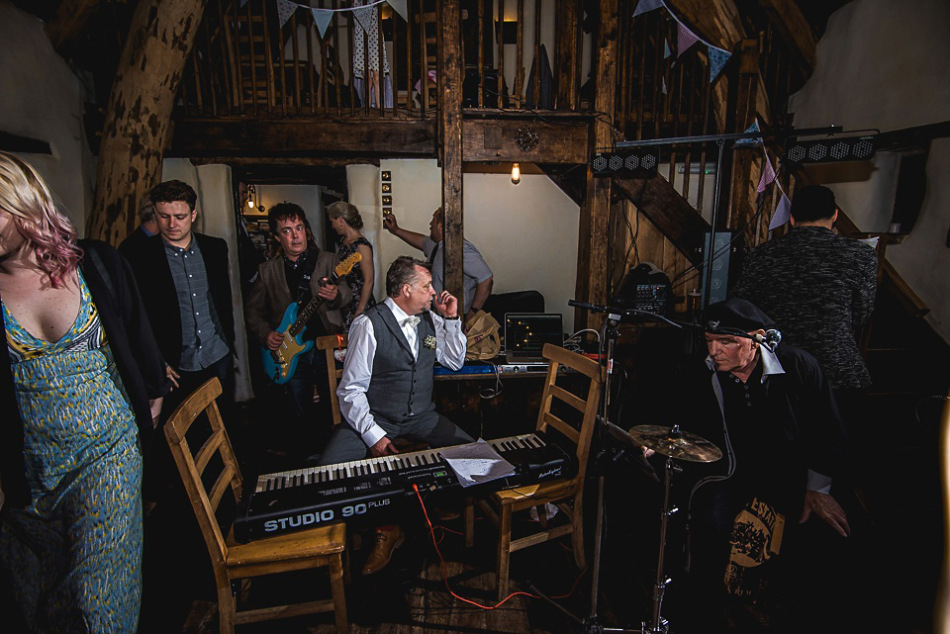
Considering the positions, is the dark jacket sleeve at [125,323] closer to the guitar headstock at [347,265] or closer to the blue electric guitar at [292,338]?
the blue electric guitar at [292,338]

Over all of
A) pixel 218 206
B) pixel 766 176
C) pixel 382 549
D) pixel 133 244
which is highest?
pixel 766 176

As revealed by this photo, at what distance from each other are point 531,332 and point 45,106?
14.8 ft

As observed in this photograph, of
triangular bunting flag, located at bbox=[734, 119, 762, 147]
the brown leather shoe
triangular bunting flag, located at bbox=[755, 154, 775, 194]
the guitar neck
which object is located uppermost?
triangular bunting flag, located at bbox=[734, 119, 762, 147]

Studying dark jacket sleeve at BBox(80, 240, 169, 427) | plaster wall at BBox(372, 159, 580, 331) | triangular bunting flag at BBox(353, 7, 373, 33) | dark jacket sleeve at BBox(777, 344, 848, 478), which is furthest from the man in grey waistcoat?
plaster wall at BBox(372, 159, 580, 331)

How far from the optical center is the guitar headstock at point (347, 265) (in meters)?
3.82

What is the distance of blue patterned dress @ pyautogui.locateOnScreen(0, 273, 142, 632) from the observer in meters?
1.33

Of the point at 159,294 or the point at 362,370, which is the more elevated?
the point at 159,294

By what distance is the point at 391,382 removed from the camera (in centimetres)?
266

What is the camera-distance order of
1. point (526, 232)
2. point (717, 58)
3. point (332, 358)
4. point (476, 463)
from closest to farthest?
point (476, 463), point (332, 358), point (717, 58), point (526, 232)

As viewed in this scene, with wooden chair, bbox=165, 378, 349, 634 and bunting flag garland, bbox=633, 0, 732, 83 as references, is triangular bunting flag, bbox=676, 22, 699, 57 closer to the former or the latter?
bunting flag garland, bbox=633, 0, 732, 83

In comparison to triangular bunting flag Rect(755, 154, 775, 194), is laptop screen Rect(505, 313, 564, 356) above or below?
below

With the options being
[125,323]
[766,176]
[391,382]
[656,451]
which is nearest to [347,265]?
[391,382]

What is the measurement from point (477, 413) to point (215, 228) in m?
3.66

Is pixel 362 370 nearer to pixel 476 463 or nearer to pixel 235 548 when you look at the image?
pixel 476 463
